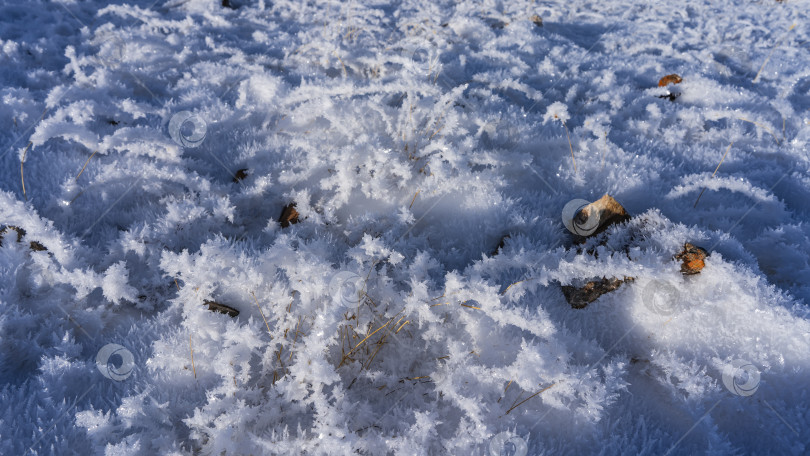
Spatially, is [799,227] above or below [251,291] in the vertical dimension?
above

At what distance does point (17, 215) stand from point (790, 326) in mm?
3595

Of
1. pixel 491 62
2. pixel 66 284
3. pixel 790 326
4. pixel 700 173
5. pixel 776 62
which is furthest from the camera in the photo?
pixel 776 62

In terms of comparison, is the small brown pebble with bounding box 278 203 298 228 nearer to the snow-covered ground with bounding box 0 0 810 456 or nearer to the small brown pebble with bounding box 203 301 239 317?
the snow-covered ground with bounding box 0 0 810 456

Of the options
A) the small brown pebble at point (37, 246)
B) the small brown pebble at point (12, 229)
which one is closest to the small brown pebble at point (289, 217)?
the small brown pebble at point (37, 246)

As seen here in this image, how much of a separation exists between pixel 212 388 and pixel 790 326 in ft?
8.07

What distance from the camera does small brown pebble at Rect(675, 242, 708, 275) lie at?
6.50 ft

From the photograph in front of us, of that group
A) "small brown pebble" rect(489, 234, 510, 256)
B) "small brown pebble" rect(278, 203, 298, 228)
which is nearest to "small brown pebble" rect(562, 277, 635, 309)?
"small brown pebble" rect(489, 234, 510, 256)

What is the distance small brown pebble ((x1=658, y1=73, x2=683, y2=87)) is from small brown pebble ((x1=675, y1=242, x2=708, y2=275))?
103 inches

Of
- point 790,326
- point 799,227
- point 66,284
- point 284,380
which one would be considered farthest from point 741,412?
point 66,284

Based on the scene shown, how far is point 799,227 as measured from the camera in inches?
92.0

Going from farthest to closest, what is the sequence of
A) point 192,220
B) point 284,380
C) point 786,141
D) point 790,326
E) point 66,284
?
point 786,141
point 192,220
point 66,284
point 790,326
point 284,380

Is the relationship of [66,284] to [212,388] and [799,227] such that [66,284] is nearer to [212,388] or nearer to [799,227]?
[212,388]

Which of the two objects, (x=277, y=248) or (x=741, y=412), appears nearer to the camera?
(x=741, y=412)

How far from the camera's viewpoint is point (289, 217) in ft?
7.93
